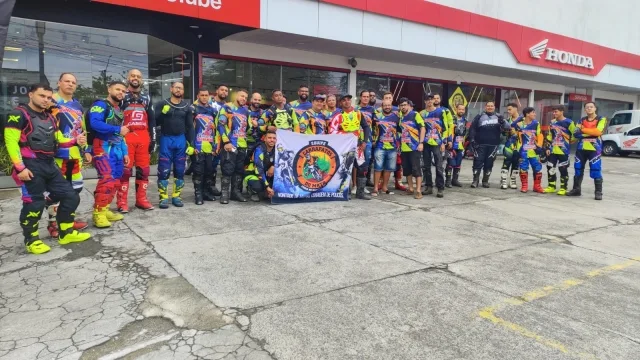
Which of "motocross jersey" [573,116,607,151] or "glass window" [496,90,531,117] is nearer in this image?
"motocross jersey" [573,116,607,151]

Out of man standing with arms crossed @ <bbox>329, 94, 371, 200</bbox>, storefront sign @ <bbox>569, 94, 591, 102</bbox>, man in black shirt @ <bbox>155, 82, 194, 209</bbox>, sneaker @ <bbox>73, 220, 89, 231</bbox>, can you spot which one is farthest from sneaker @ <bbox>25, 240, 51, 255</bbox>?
storefront sign @ <bbox>569, 94, 591, 102</bbox>

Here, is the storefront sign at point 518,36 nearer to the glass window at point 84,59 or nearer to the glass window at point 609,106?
the glass window at point 84,59

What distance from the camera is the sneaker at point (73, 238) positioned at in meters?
5.12

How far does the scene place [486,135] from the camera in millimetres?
10078

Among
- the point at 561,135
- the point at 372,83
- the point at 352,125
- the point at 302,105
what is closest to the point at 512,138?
the point at 561,135

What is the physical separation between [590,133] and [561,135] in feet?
2.01

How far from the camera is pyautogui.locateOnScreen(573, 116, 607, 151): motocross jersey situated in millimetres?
9078

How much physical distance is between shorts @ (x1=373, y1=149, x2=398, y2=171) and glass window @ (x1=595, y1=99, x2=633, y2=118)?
72.9 ft

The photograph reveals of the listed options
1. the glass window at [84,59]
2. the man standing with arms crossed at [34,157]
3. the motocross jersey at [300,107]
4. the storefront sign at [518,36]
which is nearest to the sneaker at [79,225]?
the man standing with arms crossed at [34,157]

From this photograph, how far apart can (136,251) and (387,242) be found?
289 cm

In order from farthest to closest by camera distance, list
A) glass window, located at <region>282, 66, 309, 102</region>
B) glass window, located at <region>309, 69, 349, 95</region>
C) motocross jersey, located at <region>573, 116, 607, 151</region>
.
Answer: glass window, located at <region>309, 69, 349, 95</region>, glass window, located at <region>282, 66, 309, 102</region>, motocross jersey, located at <region>573, 116, 607, 151</region>

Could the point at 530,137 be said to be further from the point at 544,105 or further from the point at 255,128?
the point at 544,105

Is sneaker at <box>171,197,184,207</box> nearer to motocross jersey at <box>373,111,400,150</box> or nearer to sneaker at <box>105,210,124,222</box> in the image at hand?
sneaker at <box>105,210,124,222</box>

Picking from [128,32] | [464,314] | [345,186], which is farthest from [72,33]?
[464,314]
